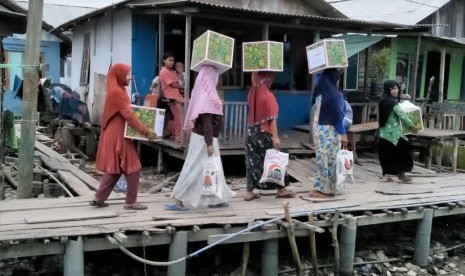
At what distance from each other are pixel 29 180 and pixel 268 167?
2.92m

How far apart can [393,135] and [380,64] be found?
8674 mm

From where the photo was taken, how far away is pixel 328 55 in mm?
5676

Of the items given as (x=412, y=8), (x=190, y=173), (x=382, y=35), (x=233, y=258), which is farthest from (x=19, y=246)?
(x=412, y=8)

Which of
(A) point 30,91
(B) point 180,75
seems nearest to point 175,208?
(A) point 30,91

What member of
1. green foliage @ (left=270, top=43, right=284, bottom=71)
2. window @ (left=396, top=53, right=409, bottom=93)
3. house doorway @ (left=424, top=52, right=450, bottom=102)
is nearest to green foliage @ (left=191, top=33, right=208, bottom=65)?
green foliage @ (left=270, top=43, right=284, bottom=71)

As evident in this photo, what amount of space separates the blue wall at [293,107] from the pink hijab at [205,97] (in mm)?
6327

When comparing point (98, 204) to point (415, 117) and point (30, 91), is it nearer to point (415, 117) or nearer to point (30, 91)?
point (30, 91)

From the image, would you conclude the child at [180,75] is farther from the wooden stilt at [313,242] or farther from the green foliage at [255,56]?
the wooden stilt at [313,242]

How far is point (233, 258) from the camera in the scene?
235 inches

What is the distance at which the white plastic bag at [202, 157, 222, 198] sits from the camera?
511 cm

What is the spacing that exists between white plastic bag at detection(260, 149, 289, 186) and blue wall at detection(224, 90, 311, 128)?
588 centimetres

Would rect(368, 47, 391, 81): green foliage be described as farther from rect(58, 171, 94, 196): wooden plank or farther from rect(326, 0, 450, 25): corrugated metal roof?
rect(58, 171, 94, 196): wooden plank

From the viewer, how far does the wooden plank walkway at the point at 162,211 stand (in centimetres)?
441

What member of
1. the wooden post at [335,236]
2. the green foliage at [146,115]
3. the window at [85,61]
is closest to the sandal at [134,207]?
the green foliage at [146,115]
